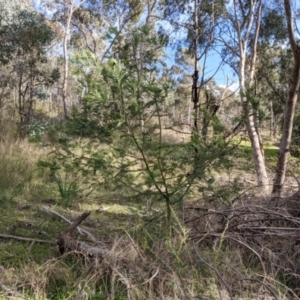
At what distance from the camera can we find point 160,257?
3090mm

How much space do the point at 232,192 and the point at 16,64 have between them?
12593 mm

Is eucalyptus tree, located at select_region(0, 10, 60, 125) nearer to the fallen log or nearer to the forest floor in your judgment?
the forest floor

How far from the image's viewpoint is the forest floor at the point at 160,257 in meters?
2.75

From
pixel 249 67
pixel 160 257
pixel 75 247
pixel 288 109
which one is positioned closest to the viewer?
pixel 160 257

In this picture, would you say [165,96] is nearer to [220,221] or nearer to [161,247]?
[161,247]

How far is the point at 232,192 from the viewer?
358 cm

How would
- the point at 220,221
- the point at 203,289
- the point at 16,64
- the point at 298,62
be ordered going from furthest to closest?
the point at 16,64, the point at 298,62, the point at 220,221, the point at 203,289

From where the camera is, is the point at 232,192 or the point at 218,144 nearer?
the point at 218,144

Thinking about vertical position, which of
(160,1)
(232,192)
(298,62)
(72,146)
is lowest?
(232,192)

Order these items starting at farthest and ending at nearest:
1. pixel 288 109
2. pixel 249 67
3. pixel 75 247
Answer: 1. pixel 249 67
2. pixel 288 109
3. pixel 75 247

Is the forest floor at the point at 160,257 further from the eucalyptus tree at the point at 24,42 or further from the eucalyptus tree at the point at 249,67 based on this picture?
the eucalyptus tree at the point at 24,42

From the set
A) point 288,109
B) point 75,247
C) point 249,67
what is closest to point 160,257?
point 75,247

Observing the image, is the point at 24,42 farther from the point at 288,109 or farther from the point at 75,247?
the point at 75,247

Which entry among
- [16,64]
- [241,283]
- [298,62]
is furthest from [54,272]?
[16,64]
